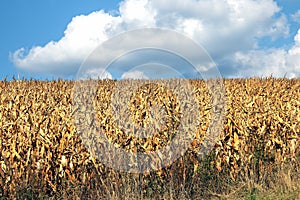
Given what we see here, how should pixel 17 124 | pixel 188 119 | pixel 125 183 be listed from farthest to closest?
pixel 188 119 < pixel 17 124 < pixel 125 183

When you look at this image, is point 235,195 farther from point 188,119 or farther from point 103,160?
point 103,160

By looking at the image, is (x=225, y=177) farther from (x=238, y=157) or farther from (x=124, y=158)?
(x=124, y=158)

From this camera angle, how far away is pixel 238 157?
30.0 ft

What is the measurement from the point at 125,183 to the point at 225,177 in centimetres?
212

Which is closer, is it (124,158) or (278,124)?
(124,158)

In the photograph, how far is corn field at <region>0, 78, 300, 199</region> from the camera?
8086 millimetres

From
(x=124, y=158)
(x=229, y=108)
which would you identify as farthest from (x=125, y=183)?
(x=229, y=108)

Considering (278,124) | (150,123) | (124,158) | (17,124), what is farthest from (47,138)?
(278,124)

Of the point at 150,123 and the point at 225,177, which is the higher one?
the point at 150,123

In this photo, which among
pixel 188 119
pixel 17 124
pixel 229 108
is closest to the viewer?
pixel 17 124

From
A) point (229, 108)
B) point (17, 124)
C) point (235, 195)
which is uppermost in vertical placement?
point (229, 108)

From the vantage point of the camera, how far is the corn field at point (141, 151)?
809 cm

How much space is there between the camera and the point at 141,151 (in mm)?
8422

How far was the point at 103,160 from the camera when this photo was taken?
27.0 ft
